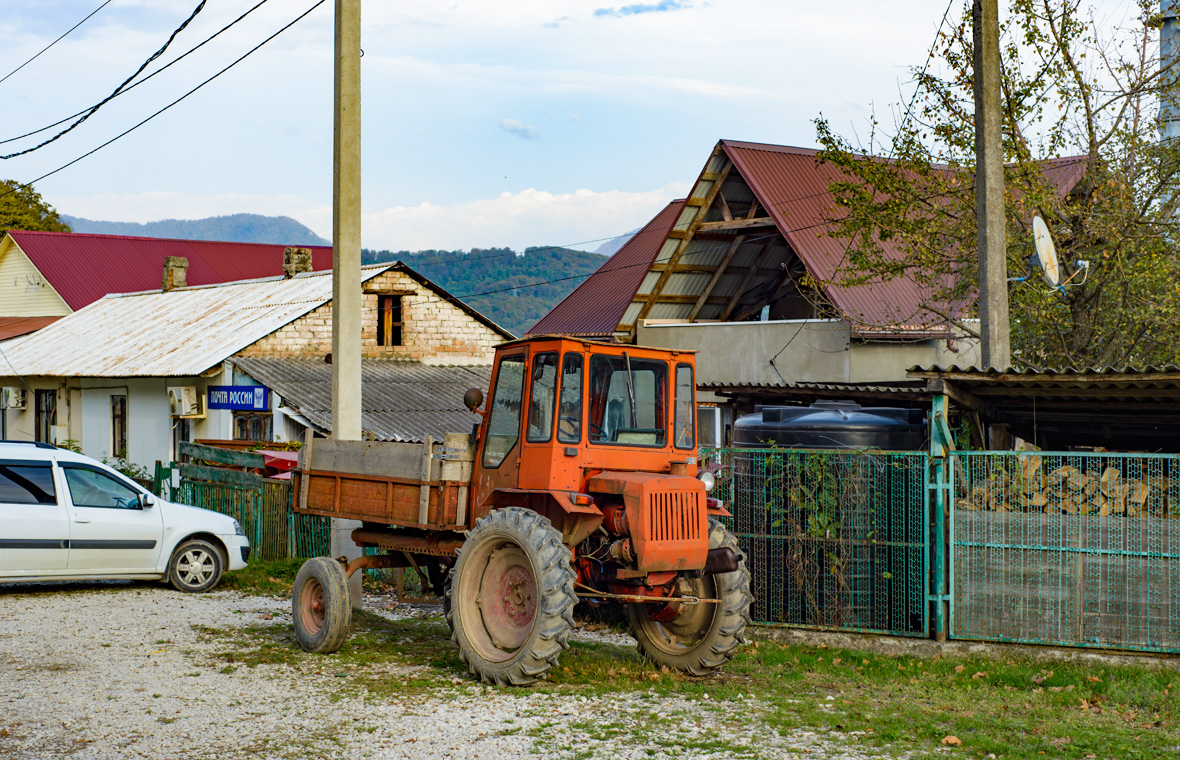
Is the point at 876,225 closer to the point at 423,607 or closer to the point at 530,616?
the point at 423,607

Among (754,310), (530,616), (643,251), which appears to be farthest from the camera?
(643,251)

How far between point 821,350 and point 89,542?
1474 cm

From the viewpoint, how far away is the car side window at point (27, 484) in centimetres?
1292

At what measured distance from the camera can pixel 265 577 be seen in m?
14.9

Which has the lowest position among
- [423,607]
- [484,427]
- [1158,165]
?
[423,607]

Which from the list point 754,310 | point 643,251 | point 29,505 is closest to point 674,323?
point 754,310

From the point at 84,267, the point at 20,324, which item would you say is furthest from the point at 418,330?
the point at 84,267

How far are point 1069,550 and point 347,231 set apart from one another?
7762mm

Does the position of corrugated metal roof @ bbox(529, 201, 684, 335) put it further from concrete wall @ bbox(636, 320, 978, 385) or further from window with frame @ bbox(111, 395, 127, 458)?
window with frame @ bbox(111, 395, 127, 458)

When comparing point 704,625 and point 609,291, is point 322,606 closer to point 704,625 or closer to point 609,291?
point 704,625

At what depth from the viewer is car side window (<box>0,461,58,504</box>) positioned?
12.9 meters

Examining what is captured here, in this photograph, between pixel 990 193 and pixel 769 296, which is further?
pixel 769 296

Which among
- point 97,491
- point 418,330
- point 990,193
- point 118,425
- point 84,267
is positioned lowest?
point 97,491

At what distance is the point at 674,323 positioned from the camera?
84.3 feet
